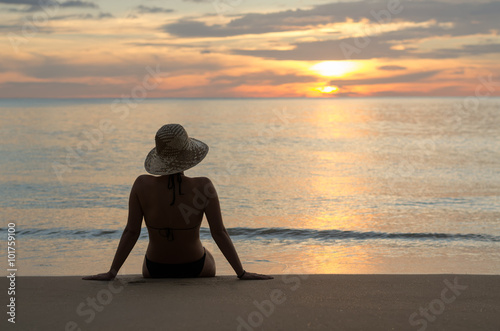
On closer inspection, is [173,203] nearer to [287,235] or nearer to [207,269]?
[207,269]

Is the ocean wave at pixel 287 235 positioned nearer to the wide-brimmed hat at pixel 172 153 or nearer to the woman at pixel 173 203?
the woman at pixel 173 203

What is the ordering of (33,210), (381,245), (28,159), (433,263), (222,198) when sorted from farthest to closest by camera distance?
(28,159) < (222,198) < (33,210) < (381,245) < (433,263)

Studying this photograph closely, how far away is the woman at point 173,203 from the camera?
4215mm

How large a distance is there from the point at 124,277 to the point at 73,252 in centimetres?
406

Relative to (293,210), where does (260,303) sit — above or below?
above

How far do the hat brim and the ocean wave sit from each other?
534 centimetres

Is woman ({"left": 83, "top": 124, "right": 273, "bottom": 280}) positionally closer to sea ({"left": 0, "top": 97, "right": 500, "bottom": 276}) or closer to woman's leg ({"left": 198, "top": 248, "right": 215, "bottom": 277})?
woman's leg ({"left": 198, "top": 248, "right": 215, "bottom": 277})

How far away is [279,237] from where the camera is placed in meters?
9.49

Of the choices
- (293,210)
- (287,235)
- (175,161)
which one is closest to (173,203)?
A: (175,161)

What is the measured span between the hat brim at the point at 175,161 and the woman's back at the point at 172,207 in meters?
0.11

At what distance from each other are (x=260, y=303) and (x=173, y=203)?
41.1 inches

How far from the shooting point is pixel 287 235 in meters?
9.62

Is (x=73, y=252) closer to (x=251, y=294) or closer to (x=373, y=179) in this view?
(x=251, y=294)

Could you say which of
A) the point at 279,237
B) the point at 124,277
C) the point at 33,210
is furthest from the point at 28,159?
the point at 124,277
